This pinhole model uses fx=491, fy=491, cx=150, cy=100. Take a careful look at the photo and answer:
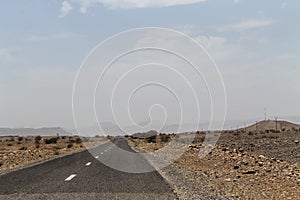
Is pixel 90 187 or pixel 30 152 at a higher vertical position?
pixel 30 152

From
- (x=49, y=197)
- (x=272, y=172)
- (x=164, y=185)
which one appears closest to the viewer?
(x=49, y=197)

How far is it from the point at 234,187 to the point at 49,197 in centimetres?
638

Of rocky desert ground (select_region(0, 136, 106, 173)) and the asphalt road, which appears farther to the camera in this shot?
rocky desert ground (select_region(0, 136, 106, 173))

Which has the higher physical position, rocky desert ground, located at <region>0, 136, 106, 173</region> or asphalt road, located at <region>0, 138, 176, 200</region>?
rocky desert ground, located at <region>0, 136, 106, 173</region>

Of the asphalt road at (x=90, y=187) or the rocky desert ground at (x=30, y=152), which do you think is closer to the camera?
the asphalt road at (x=90, y=187)

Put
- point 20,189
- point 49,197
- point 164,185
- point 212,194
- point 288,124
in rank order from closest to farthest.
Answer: point 49,197
point 212,194
point 20,189
point 164,185
point 288,124

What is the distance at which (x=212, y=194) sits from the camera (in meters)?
14.7

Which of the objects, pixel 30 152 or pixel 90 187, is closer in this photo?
pixel 90 187

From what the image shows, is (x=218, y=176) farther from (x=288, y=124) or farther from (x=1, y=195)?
(x=288, y=124)

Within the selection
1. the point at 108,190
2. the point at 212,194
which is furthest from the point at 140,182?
the point at 212,194

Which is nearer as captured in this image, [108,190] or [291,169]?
[108,190]

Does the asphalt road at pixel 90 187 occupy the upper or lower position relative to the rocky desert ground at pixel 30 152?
lower

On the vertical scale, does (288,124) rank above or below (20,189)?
above

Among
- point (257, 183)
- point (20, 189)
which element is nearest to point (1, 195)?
point (20, 189)
